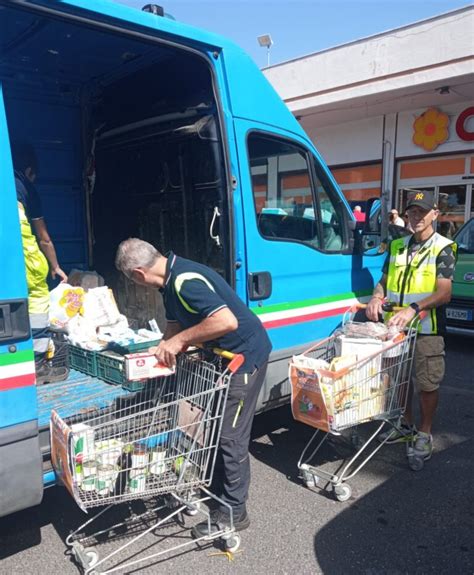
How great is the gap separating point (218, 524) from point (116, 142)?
3.13 metres

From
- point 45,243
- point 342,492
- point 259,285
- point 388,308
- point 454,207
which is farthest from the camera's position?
point 454,207

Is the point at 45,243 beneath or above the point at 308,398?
above

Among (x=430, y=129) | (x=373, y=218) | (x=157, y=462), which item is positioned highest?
(x=430, y=129)

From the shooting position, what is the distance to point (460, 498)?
3.24 m

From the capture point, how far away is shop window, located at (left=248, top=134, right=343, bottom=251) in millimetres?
3471

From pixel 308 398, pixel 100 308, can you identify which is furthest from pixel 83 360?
pixel 308 398

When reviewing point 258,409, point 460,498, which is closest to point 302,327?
point 258,409

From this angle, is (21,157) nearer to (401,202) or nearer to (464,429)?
(464,429)

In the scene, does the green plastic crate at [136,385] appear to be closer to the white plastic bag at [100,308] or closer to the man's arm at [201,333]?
the man's arm at [201,333]

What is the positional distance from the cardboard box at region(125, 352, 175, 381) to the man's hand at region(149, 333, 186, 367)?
29mm

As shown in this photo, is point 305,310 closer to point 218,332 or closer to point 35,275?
point 218,332

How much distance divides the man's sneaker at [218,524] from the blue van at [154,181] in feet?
2.54

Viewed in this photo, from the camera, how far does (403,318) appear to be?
11.6ft

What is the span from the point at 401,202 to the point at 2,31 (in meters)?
10.5
